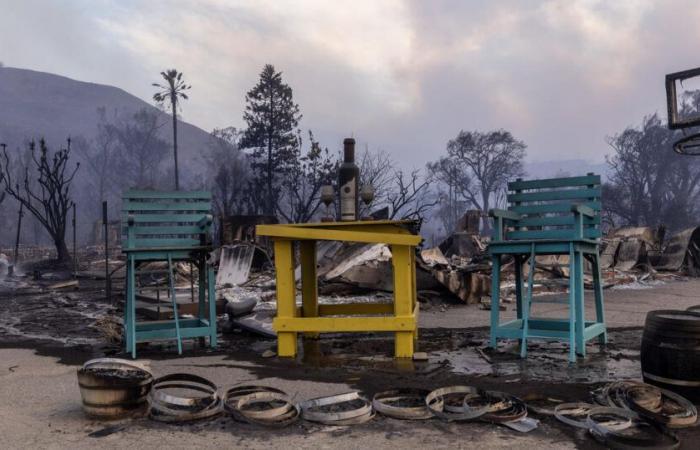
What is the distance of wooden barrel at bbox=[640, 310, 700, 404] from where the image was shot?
11.4ft

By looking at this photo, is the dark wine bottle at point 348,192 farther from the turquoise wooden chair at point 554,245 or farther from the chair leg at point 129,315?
the chair leg at point 129,315

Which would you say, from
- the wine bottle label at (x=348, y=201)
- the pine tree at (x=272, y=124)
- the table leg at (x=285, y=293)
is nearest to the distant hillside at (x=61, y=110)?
the pine tree at (x=272, y=124)

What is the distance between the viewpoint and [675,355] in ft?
11.6

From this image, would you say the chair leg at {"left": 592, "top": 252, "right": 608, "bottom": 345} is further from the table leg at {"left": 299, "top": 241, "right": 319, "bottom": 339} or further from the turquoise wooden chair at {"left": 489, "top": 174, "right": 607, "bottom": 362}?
the table leg at {"left": 299, "top": 241, "right": 319, "bottom": 339}

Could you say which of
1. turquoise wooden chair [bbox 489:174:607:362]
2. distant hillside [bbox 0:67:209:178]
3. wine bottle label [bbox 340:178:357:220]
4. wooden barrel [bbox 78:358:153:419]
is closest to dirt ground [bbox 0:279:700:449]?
wooden barrel [bbox 78:358:153:419]

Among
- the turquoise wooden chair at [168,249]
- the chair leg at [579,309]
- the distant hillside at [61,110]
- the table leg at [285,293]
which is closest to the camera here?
the chair leg at [579,309]

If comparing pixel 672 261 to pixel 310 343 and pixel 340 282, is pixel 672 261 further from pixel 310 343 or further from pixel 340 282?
pixel 310 343

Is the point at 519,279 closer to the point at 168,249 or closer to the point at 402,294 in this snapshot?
the point at 402,294

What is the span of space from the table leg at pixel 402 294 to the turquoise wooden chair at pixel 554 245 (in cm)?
74

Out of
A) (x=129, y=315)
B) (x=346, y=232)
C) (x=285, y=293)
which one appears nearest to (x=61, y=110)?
(x=129, y=315)

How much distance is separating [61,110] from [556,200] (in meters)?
197

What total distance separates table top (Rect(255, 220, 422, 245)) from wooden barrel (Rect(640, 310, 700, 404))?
1.94 m

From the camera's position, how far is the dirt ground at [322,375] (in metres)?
3.00

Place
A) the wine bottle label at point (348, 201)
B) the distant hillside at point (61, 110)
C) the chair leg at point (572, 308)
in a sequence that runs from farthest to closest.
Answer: the distant hillside at point (61, 110) → the wine bottle label at point (348, 201) → the chair leg at point (572, 308)
